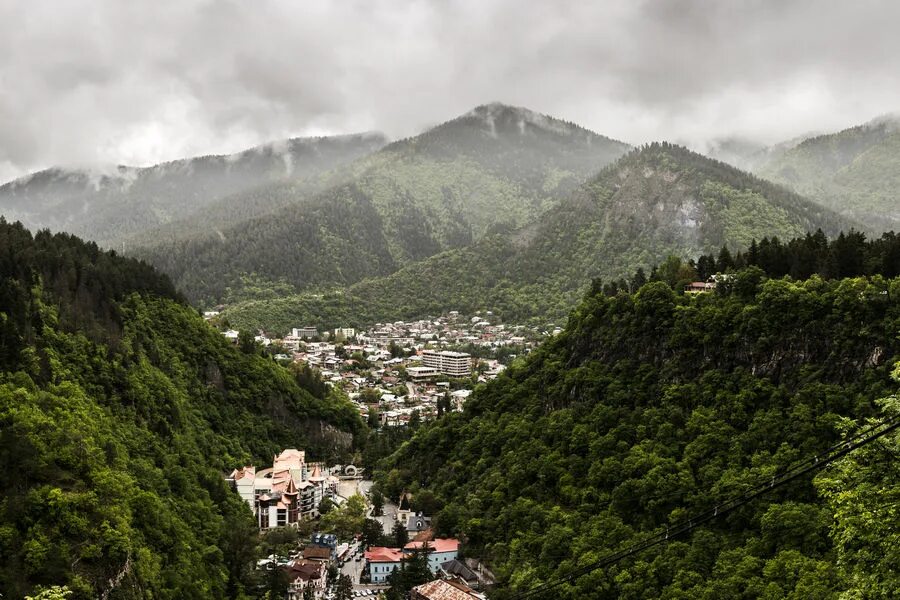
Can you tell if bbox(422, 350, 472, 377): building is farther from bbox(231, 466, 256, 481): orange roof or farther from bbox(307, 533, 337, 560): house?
bbox(307, 533, 337, 560): house

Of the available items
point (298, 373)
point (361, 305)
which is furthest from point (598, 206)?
point (298, 373)

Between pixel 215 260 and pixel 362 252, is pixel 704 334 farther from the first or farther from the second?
pixel 362 252

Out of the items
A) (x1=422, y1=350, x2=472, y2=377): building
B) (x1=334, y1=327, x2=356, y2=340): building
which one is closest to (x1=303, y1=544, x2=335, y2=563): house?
(x1=422, y1=350, x2=472, y2=377): building

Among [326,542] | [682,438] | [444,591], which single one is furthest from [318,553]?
[682,438]

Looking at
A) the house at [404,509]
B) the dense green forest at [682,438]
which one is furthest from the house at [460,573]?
the house at [404,509]

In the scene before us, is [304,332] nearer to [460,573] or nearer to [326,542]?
[326,542]

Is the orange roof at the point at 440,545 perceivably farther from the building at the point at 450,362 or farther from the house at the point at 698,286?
the building at the point at 450,362
